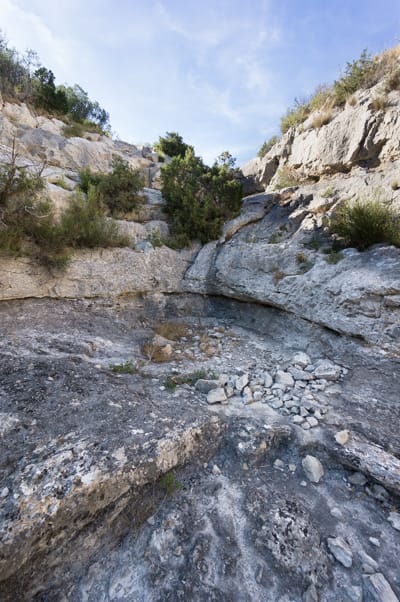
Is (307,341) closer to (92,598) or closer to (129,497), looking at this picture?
(129,497)

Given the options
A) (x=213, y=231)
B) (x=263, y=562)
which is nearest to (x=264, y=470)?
(x=263, y=562)

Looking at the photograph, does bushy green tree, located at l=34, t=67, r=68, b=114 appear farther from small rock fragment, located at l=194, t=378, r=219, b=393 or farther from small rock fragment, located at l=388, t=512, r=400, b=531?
small rock fragment, located at l=388, t=512, r=400, b=531

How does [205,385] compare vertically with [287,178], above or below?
below

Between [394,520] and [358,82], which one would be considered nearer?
[394,520]

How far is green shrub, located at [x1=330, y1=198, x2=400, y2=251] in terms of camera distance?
427cm

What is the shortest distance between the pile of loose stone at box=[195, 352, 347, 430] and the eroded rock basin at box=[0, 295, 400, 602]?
28 millimetres

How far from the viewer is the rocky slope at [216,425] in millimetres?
1646

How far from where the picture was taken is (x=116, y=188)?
285 inches

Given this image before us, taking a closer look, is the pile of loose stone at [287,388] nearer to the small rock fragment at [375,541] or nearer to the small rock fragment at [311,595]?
the small rock fragment at [375,541]

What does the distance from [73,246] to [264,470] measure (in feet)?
Answer: 20.0

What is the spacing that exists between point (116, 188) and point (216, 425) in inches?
305

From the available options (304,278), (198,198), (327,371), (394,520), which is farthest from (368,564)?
(198,198)

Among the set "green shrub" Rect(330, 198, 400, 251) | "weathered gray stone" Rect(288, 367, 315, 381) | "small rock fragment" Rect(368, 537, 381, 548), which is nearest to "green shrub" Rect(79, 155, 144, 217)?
"green shrub" Rect(330, 198, 400, 251)

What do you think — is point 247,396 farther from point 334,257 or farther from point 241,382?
point 334,257
